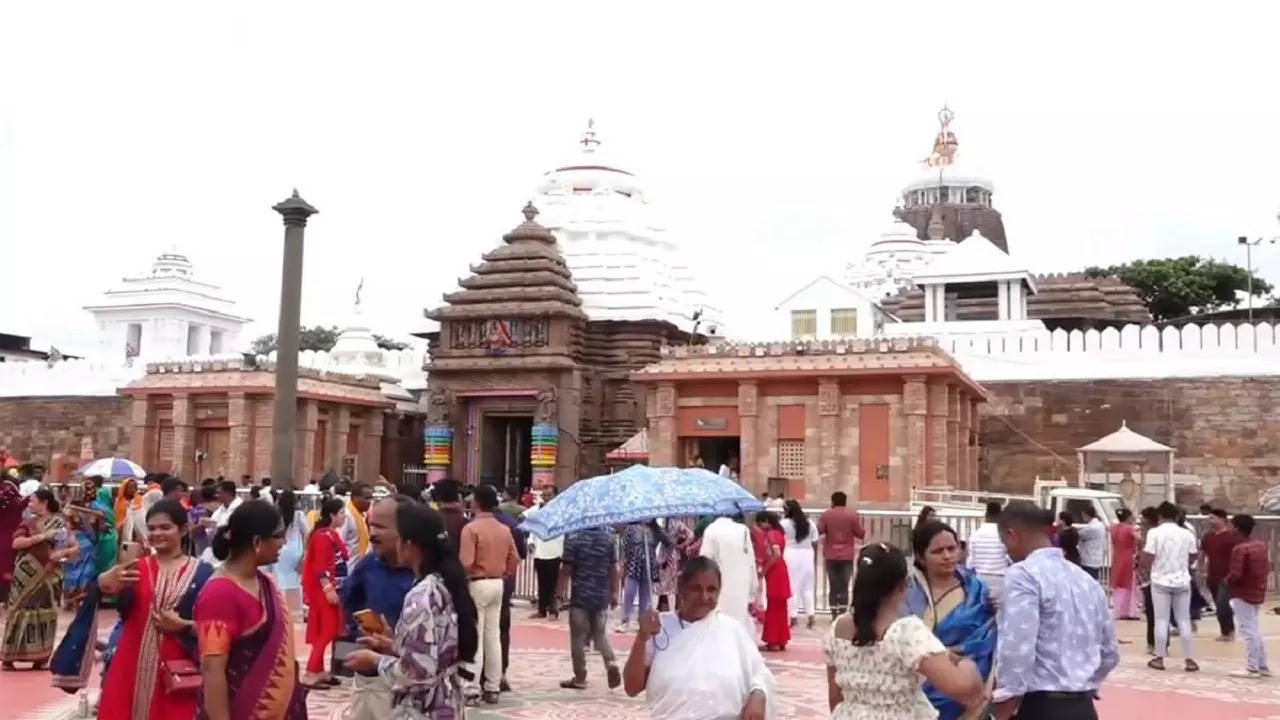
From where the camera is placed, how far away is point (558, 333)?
29469mm

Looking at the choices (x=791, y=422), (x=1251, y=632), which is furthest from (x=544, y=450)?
(x=1251, y=632)

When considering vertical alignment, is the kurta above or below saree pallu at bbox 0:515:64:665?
above

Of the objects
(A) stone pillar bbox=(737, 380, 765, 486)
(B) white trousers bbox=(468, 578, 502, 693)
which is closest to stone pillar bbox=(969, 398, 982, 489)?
(A) stone pillar bbox=(737, 380, 765, 486)

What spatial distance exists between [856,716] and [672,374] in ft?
66.7

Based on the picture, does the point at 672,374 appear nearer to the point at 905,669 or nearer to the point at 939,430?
the point at 939,430

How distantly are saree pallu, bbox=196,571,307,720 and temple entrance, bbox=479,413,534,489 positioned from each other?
2548 centimetres

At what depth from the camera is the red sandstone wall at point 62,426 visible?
34219mm

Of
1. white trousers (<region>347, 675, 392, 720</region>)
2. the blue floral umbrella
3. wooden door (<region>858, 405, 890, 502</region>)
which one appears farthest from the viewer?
wooden door (<region>858, 405, 890, 502</region>)

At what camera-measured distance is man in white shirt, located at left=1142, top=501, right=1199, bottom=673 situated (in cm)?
1061

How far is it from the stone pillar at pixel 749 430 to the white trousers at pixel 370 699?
63.5 ft

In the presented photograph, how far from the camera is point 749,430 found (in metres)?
23.7

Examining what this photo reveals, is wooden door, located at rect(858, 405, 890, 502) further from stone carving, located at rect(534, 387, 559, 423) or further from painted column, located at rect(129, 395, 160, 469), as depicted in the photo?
painted column, located at rect(129, 395, 160, 469)

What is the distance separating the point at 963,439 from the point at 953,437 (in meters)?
1.42

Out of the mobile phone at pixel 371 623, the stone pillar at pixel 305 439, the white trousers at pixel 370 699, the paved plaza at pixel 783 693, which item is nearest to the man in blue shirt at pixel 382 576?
the mobile phone at pixel 371 623
